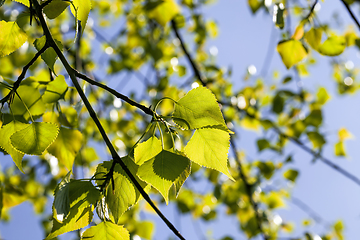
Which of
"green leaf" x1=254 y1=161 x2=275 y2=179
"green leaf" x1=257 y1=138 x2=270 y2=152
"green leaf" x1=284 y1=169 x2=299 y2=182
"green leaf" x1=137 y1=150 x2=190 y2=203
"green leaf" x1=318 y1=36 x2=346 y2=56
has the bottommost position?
"green leaf" x1=284 y1=169 x2=299 y2=182

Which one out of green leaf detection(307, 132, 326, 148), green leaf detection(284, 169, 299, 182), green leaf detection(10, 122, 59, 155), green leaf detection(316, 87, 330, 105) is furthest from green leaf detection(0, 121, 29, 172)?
green leaf detection(316, 87, 330, 105)

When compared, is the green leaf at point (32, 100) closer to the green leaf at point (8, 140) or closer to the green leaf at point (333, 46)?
the green leaf at point (8, 140)

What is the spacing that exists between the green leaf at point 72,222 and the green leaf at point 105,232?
0.5 inches

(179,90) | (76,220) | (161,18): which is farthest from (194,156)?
(179,90)

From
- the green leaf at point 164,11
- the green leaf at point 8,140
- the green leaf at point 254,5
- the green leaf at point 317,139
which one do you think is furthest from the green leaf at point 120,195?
the green leaf at point 317,139

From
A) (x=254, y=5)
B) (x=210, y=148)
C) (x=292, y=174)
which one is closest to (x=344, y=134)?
(x=292, y=174)

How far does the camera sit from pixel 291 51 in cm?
57

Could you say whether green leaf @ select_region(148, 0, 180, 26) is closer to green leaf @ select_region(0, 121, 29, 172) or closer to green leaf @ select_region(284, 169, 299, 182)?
green leaf @ select_region(0, 121, 29, 172)

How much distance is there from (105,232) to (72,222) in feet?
0.12

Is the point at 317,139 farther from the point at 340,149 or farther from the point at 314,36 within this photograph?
the point at 314,36

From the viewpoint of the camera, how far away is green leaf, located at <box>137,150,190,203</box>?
28 cm

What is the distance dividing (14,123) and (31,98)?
0.31 feet

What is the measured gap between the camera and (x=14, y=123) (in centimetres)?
34

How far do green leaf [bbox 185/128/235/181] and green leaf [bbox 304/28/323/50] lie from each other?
1.27 ft
